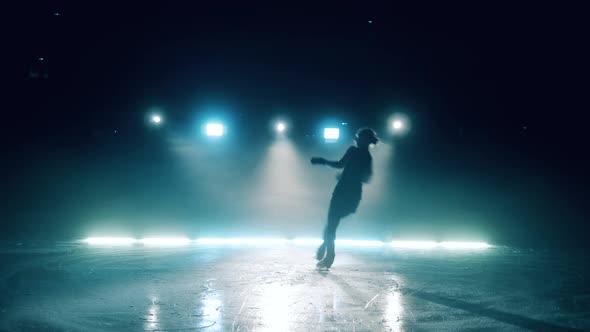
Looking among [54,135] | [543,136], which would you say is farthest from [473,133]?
[54,135]

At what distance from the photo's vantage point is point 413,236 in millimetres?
8570

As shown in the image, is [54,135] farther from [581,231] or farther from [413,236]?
[581,231]

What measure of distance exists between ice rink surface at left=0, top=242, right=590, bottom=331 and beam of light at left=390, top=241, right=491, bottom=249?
1509 mm

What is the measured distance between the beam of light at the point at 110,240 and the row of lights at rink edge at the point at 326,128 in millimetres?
4125

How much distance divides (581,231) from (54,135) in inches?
570

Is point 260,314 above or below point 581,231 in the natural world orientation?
below

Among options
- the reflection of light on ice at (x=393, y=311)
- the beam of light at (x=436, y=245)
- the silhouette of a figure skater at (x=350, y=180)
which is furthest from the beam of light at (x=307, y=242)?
the reflection of light on ice at (x=393, y=311)

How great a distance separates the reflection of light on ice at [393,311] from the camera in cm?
237

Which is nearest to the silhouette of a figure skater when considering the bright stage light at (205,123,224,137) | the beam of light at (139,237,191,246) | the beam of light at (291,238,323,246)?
the beam of light at (291,238,323,246)

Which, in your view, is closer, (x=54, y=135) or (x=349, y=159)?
(x=349, y=159)

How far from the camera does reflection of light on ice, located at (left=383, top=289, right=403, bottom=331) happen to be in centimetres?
237

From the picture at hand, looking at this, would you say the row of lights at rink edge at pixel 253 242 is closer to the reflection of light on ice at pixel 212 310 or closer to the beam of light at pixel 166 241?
the beam of light at pixel 166 241

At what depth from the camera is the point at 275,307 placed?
269cm

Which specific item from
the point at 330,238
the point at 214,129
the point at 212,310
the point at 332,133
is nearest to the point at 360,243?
the point at 330,238
